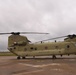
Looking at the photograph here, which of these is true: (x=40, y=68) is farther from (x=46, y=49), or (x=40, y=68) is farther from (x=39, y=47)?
(x=39, y=47)

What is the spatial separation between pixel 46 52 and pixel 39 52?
1.57 meters

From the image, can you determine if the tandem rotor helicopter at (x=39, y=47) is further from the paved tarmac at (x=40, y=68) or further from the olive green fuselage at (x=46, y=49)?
Answer: the paved tarmac at (x=40, y=68)

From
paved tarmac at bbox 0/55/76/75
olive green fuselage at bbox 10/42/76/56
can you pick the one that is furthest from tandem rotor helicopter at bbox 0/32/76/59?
paved tarmac at bbox 0/55/76/75

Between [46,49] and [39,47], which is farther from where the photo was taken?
[39,47]

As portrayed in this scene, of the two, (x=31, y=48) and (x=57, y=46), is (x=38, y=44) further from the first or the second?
(x=57, y=46)

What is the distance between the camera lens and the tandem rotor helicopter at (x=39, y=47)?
121ft

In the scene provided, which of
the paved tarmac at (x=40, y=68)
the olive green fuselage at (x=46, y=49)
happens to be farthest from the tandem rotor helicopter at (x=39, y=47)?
the paved tarmac at (x=40, y=68)

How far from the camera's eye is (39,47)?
39.6 meters

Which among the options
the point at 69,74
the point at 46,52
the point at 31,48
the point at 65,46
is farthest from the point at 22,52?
the point at 69,74

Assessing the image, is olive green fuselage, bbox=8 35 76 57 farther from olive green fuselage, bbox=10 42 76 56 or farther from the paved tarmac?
the paved tarmac

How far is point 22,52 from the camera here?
40875 millimetres

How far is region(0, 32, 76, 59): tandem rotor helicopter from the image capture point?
36750mm

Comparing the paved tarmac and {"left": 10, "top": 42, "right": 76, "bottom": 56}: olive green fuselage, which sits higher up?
{"left": 10, "top": 42, "right": 76, "bottom": 56}: olive green fuselage

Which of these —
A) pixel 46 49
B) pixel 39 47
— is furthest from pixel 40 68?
pixel 39 47
